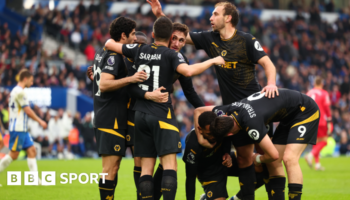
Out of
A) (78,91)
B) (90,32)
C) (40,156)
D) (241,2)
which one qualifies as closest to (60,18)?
(90,32)

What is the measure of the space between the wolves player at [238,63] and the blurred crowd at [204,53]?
1377cm

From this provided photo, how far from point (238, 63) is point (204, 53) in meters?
19.6

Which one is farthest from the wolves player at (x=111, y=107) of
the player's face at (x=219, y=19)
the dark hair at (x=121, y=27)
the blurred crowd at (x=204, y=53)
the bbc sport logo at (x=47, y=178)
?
the blurred crowd at (x=204, y=53)

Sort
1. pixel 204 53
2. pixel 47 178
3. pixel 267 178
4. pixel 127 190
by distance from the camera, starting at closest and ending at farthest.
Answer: pixel 267 178, pixel 127 190, pixel 47 178, pixel 204 53

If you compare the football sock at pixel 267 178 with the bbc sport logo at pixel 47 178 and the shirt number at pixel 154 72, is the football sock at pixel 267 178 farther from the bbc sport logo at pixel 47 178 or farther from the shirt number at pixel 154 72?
the bbc sport logo at pixel 47 178

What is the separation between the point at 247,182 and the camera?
5.96m

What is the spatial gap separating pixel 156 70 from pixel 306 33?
86.8ft

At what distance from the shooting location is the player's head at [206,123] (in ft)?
17.6

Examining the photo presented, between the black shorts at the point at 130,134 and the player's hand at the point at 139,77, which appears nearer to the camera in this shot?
the player's hand at the point at 139,77

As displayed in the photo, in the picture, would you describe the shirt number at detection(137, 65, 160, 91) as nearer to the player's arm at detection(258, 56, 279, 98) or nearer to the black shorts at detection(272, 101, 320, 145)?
the player's arm at detection(258, 56, 279, 98)

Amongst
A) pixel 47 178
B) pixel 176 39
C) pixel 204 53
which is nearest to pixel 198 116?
pixel 176 39

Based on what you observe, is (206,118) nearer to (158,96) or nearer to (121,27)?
(158,96)

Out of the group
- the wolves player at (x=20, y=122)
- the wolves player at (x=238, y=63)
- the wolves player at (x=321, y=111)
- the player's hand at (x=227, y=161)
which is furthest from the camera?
the wolves player at (x=321, y=111)

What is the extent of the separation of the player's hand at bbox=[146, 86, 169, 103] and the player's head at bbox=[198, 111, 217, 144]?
517 millimetres
